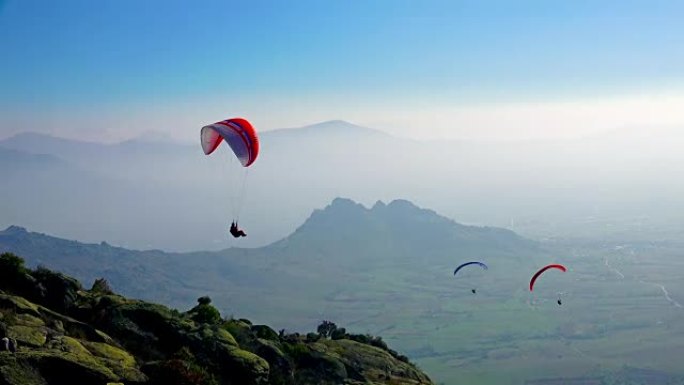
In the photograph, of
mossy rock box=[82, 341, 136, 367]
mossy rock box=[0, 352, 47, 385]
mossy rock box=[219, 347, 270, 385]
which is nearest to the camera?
mossy rock box=[0, 352, 47, 385]

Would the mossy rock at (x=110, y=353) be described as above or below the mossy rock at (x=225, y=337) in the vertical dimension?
below

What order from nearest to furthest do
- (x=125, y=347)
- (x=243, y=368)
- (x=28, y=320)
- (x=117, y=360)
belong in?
1. (x=117, y=360)
2. (x=28, y=320)
3. (x=125, y=347)
4. (x=243, y=368)

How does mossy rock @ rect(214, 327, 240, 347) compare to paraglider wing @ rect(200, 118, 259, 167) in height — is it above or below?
below

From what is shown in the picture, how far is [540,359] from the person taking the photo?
179125 millimetres

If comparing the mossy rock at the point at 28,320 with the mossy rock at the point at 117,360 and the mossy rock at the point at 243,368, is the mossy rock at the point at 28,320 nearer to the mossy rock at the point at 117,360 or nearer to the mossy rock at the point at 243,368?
the mossy rock at the point at 117,360

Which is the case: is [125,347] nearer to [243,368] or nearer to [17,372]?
[243,368]

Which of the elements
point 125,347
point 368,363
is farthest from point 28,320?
point 368,363

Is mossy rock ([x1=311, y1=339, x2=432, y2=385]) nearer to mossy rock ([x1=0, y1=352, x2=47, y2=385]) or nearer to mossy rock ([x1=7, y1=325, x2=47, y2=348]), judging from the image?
mossy rock ([x1=7, y1=325, x2=47, y2=348])

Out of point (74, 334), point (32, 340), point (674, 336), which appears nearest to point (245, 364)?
point (74, 334)

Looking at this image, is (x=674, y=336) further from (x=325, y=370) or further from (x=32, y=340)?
(x=32, y=340)

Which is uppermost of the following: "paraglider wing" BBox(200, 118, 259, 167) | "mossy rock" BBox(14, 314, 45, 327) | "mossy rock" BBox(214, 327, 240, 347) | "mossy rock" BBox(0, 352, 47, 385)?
"paraglider wing" BBox(200, 118, 259, 167)

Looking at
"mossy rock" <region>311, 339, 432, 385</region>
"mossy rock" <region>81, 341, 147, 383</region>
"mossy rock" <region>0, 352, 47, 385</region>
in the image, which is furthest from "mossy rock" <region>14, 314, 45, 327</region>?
"mossy rock" <region>311, 339, 432, 385</region>

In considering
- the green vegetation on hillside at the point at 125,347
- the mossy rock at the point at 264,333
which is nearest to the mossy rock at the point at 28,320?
the green vegetation on hillside at the point at 125,347

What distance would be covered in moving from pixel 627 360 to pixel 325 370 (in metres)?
168
